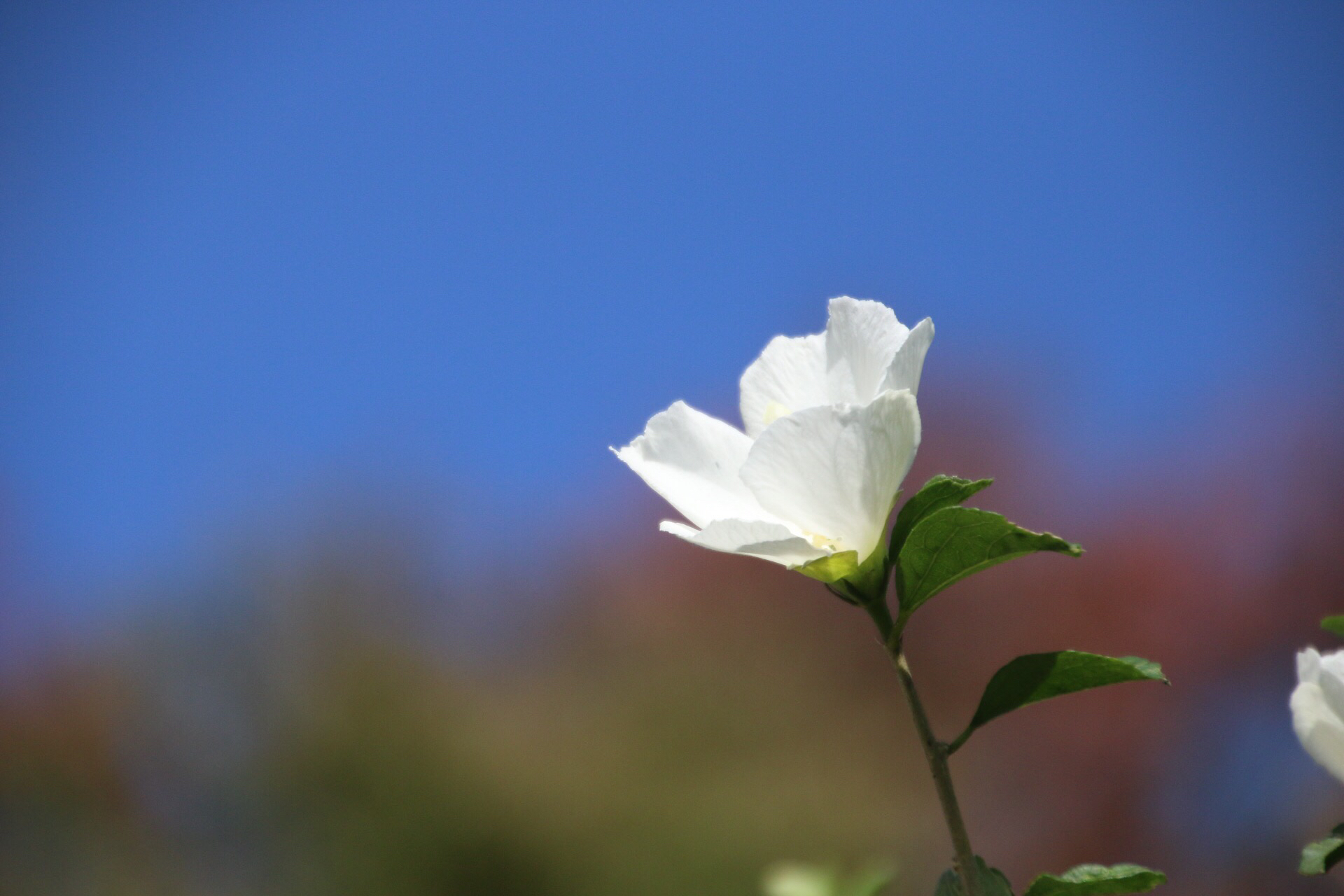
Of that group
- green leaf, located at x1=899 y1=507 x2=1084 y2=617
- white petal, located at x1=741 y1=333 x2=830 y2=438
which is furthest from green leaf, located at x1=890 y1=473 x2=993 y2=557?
white petal, located at x1=741 y1=333 x2=830 y2=438

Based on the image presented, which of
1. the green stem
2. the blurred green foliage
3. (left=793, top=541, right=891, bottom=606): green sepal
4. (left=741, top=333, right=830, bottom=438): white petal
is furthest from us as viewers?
the blurred green foliage

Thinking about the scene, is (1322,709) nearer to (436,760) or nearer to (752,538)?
(752,538)

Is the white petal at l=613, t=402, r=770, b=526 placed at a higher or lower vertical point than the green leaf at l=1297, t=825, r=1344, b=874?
higher

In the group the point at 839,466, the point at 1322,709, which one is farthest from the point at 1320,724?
the point at 839,466

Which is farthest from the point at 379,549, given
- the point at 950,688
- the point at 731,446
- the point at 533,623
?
the point at 731,446

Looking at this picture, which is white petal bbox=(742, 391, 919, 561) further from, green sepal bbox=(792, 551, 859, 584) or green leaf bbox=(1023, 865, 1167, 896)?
green leaf bbox=(1023, 865, 1167, 896)

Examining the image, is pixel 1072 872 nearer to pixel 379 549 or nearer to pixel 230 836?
pixel 230 836

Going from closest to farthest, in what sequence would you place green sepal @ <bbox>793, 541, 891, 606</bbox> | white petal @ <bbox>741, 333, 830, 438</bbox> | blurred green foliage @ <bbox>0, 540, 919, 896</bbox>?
green sepal @ <bbox>793, 541, 891, 606</bbox> → white petal @ <bbox>741, 333, 830, 438</bbox> → blurred green foliage @ <bbox>0, 540, 919, 896</bbox>
